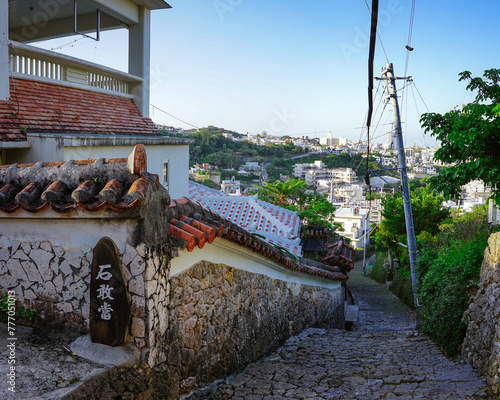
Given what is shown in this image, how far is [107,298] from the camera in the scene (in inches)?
162

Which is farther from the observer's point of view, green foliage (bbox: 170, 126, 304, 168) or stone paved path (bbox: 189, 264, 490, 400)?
green foliage (bbox: 170, 126, 304, 168)

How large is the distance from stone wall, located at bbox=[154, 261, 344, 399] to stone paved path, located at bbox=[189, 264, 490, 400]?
8.7 inches

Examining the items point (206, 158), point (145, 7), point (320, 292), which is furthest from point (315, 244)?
point (206, 158)

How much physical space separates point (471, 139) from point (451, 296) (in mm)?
2655

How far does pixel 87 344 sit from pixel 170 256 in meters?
1.05

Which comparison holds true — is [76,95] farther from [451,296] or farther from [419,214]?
[419,214]

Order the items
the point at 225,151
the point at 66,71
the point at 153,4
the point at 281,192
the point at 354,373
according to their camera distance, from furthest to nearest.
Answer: the point at 225,151
the point at 281,192
the point at 153,4
the point at 66,71
the point at 354,373

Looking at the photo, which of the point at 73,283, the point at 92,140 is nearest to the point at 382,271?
the point at 92,140

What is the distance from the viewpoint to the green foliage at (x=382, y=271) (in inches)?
1205

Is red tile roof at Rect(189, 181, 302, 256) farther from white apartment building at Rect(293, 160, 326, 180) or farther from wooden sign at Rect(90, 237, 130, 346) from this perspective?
white apartment building at Rect(293, 160, 326, 180)

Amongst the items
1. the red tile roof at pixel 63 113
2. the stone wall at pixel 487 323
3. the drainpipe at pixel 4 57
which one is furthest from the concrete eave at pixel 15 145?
the stone wall at pixel 487 323

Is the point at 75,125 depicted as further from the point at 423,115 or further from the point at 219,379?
the point at 423,115

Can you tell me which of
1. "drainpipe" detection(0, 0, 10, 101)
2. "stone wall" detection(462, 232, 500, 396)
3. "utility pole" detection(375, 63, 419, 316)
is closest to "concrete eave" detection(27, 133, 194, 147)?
"drainpipe" detection(0, 0, 10, 101)

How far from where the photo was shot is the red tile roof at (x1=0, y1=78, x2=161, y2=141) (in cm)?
752
